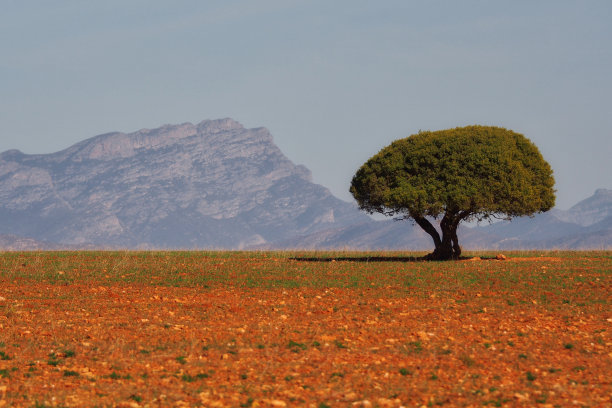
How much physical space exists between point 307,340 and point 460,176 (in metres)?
31.0

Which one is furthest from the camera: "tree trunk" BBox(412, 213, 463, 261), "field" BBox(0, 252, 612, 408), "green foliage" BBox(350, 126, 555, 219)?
"tree trunk" BBox(412, 213, 463, 261)

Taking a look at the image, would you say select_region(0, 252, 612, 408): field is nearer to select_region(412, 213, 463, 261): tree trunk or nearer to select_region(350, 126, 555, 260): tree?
select_region(350, 126, 555, 260): tree

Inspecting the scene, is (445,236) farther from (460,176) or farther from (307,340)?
(307,340)

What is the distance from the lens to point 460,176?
163 feet

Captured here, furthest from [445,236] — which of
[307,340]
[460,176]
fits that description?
[307,340]

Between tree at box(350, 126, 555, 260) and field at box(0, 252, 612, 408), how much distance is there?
10823mm

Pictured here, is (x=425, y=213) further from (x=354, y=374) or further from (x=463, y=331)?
(x=354, y=374)

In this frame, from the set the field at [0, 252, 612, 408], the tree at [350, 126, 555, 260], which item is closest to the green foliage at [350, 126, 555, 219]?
the tree at [350, 126, 555, 260]

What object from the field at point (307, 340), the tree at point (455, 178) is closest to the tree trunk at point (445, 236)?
the tree at point (455, 178)

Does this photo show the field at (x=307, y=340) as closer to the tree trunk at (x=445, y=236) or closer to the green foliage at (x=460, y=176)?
the green foliage at (x=460, y=176)

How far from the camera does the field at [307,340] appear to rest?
15719 mm

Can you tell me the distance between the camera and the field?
51.6 ft

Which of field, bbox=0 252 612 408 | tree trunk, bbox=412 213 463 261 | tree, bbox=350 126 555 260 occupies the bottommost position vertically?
Answer: field, bbox=0 252 612 408

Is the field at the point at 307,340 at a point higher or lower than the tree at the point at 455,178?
lower
